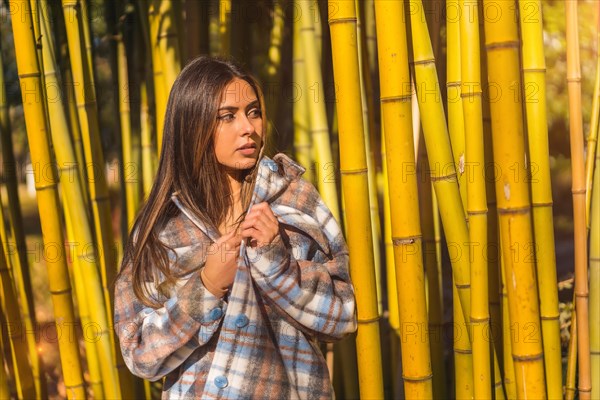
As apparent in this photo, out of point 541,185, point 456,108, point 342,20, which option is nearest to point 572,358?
point 541,185

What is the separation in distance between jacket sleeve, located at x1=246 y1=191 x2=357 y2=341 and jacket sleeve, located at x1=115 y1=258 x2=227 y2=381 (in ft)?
0.23

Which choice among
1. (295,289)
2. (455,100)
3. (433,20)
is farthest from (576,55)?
(295,289)

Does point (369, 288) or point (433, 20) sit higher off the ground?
point (433, 20)

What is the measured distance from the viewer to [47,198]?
4.41 feet

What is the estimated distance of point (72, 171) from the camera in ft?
4.57

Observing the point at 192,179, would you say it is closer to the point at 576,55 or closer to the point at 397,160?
the point at 397,160

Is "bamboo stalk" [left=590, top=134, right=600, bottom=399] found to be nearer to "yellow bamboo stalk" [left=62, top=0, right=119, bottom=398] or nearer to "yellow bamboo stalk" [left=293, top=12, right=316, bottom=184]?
"yellow bamboo stalk" [left=293, top=12, right=316, bottom=184]

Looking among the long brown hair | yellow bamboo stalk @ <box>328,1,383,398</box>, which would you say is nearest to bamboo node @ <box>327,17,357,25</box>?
yellow bamboo stalk @ <box>328,1,383,398</box>

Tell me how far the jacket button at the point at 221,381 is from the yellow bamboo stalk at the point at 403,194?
0.30m

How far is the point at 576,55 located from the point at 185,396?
29.6 inches

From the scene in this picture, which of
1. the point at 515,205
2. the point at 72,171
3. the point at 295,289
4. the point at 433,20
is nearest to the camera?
the point at 295,289

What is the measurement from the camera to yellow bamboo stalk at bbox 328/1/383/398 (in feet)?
3.73

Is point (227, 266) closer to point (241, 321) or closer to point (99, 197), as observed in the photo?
point (241, 321)

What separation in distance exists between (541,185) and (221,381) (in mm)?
544
